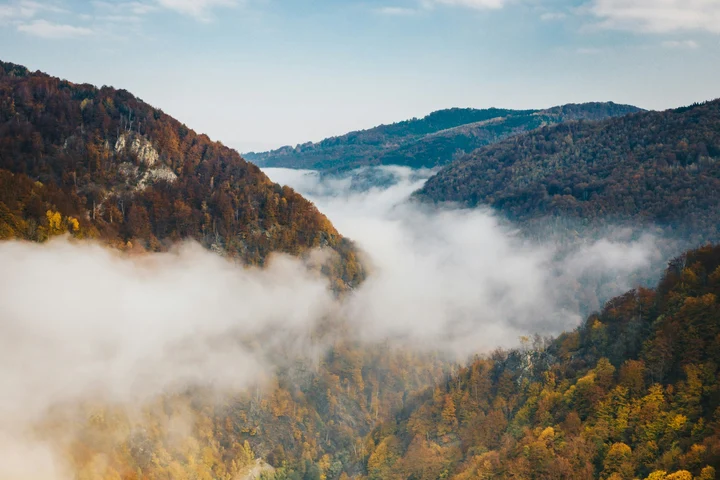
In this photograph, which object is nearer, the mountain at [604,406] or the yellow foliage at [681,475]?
the yellow foliage at [681,475]

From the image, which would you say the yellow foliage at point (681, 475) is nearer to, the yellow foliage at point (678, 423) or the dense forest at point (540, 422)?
the dense forest at point (540, 422)

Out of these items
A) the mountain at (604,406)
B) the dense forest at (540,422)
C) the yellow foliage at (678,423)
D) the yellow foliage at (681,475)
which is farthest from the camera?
the dense forest at (540,422)

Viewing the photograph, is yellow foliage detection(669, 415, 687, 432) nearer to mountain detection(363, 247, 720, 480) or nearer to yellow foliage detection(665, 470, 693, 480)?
mountain detection(363, 247, 720, 480)

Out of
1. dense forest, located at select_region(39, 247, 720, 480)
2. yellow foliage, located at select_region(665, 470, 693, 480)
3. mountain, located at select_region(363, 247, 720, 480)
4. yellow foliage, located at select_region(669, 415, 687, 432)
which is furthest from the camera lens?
dense forest, located at select_region(39, 247, 720, 480)

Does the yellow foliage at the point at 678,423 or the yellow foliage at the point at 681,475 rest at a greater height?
the yellow foliage at the point at 678,423

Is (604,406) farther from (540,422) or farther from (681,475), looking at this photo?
(681,475)

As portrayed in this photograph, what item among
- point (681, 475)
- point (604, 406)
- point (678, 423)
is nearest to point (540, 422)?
point (604, 406)

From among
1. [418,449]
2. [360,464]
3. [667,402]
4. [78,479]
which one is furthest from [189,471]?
[667,402]

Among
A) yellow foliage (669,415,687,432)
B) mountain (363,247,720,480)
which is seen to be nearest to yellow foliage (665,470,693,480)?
mountain (363,247,720,480)

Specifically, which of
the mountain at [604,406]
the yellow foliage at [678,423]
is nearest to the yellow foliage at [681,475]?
the mountain at [604,406]
